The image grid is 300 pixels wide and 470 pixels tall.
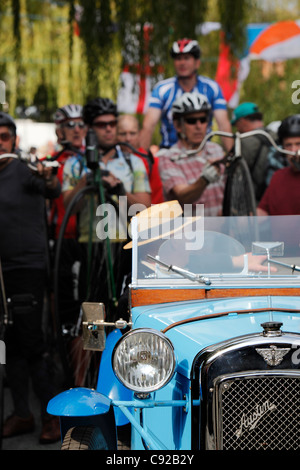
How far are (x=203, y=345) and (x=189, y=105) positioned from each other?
3.40 m

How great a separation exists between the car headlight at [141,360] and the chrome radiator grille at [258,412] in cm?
28

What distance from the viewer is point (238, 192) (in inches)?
258

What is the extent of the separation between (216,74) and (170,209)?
268 inches

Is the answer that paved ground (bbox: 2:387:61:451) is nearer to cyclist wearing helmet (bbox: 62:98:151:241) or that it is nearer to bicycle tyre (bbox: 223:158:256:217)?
cyclist wearing helmet (bbox: 62:98:151:241)

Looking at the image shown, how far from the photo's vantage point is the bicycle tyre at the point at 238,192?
648cm

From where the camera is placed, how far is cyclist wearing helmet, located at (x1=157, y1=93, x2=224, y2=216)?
6465mm

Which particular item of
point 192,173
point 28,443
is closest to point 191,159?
point 192,173

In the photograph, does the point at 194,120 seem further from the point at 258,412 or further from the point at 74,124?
the point at 258,412

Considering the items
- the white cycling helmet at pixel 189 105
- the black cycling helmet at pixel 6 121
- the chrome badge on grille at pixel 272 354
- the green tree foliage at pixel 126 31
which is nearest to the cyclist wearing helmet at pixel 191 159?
the white cycling helmet at pixel 189 105

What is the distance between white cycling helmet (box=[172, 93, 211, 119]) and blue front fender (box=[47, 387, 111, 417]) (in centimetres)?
332

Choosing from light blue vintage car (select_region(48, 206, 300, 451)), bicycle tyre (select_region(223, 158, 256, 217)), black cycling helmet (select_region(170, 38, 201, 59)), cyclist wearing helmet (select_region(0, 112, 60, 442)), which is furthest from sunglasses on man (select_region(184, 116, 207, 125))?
light blue vintage car (select_region(48, 206, 300, 451))

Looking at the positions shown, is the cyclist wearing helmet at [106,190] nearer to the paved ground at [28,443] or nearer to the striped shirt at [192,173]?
the striped shirt at [192,173]
